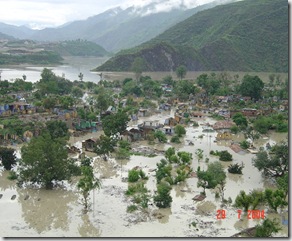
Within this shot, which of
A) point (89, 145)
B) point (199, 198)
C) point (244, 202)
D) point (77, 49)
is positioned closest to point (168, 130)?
point (89, 145)

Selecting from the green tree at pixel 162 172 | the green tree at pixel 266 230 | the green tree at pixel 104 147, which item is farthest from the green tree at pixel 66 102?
the green tree at pixel 266 230

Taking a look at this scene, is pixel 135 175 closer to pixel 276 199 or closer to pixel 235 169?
pixel 235 169

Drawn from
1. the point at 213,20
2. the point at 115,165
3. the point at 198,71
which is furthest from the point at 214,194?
the point at 213,20

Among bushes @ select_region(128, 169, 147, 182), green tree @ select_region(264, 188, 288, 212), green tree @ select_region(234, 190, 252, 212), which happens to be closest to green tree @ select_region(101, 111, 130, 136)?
bushes @ select_region(128, 169, 147, 182)

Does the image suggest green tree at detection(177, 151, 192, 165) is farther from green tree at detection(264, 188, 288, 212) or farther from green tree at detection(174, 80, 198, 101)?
green tree at detection(174, 80, 198, 101)

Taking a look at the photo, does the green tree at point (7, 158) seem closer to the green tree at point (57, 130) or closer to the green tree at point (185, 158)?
the green tree at point (57, 130)

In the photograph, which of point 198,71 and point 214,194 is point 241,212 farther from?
point 198,71
